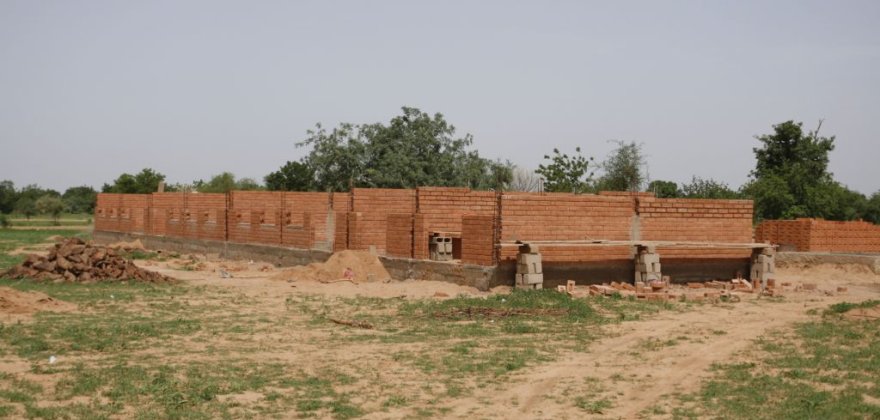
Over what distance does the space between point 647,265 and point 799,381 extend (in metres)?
8.47

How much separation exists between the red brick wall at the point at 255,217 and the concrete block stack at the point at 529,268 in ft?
36.2

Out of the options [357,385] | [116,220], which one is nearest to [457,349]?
[357,385]

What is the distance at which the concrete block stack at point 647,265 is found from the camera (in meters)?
16.5

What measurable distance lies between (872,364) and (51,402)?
7736 mm

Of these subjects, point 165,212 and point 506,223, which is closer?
point 506,223

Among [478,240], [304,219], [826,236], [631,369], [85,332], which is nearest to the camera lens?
[631,369]

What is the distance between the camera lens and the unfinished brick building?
1608 centimetres

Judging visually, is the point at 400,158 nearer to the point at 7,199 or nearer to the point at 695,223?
the point at 695,223

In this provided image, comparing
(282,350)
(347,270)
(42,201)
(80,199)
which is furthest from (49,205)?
(282,350)

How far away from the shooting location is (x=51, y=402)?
23.3 feet

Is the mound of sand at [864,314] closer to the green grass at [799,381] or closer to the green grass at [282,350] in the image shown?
the green grass at [799,381]

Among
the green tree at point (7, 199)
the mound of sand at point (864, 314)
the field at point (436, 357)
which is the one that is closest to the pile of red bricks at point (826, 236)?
the field at point (436, 357)

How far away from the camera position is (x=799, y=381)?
8.09 meters

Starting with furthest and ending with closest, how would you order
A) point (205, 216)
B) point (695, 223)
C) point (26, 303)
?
point (205, 216) < point (695, 223) < point (26, 303)
